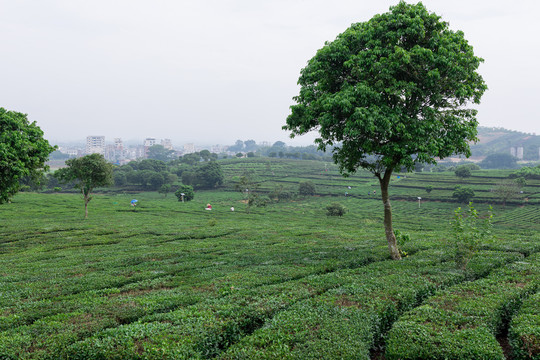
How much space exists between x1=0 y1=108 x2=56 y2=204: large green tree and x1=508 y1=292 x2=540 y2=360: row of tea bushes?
97.7ft

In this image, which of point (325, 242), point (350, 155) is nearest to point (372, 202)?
Answer: point (325, 242)

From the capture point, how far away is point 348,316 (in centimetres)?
1058

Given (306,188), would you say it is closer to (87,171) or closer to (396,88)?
(87,171)

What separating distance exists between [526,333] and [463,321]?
1.61 m

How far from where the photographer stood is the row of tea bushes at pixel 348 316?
341 inches

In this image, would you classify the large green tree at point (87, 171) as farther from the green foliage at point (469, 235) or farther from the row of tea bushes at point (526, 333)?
the row of tea bushes at point (526, 333)

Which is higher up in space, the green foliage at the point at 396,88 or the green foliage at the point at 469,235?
the green foliage at the point at 396,88

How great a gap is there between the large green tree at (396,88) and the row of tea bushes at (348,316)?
6.08 meters

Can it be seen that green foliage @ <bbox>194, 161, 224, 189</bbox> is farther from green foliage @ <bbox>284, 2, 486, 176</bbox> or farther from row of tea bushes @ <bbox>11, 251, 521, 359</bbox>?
row of tea bushes @ <bbox>11, 251, 521, 359</bbox>

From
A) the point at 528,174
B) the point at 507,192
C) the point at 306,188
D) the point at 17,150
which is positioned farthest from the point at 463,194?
the point at 17,150

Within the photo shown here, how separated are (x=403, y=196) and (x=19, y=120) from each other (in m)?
106

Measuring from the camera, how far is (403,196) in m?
106

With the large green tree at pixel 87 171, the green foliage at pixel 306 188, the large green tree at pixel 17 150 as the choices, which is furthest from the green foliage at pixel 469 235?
the green foliage at pixel 306 188

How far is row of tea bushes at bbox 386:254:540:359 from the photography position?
850 centimetres
